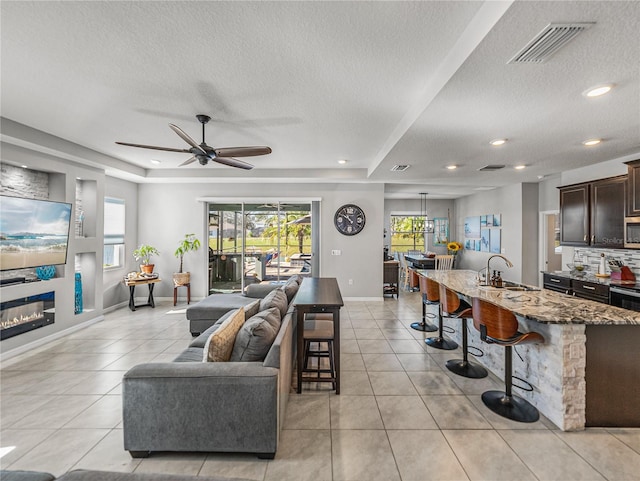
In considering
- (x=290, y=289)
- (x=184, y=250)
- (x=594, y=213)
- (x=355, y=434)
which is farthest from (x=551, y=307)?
(x=184, y=250)

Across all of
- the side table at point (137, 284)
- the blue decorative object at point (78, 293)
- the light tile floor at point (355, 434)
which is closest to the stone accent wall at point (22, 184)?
the blue decorative object at point (78, 293)

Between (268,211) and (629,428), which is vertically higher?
(268,211)

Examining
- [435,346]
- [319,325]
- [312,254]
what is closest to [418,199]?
[312,254]

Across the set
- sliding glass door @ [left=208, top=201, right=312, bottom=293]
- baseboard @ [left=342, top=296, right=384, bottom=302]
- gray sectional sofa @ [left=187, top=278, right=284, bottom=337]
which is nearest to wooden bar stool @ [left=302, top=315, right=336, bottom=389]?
gray sectional sofa @ [left=187, top=278, right=284, bottom=337]

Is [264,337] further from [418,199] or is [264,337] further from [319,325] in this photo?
[418,199]

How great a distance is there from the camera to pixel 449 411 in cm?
250

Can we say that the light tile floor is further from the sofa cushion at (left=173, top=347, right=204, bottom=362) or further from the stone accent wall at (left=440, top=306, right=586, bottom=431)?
the sofa cushion at (left=173, top=347, right=204, bottom=362)

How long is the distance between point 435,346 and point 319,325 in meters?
1.79

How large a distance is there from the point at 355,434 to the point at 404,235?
8662 mm

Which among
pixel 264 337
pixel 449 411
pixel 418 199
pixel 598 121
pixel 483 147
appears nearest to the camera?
pixel 264 337

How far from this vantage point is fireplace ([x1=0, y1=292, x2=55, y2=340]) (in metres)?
3.58

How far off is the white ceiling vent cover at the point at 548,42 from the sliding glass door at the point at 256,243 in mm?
5067

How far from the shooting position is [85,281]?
16.4 feet

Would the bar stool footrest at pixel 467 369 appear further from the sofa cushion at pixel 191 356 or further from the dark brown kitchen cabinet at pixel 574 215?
the dark brown kitchen cabinet at pixel 574 215
